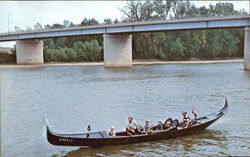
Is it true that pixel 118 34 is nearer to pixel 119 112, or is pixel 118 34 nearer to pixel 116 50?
pixel 116 50

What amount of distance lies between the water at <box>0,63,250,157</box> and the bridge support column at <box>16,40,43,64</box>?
40845 millimetres

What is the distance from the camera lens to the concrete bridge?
53312 mm

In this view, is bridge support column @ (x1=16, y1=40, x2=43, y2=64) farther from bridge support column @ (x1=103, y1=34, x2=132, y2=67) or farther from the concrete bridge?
bridge support column @ (x1=103, y1=34, x2=132, y2=67)

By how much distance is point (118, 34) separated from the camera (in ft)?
228

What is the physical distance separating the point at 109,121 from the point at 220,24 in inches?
1400

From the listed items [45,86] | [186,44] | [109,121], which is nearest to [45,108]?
[109,121]

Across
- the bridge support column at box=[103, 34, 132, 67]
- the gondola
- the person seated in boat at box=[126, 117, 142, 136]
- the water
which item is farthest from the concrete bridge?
the person seated in boat at box=[126, 117, 142, 136]

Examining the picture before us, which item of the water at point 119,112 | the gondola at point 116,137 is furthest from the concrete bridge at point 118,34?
the gondola at point 116,137

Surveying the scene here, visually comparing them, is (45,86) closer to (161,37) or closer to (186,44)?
(161,37)

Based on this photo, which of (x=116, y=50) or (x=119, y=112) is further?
(x=116, y=50)

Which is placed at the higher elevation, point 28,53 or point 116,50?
point 116,50

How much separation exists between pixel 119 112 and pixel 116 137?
7.29 metres

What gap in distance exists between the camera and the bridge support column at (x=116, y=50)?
68.7 m

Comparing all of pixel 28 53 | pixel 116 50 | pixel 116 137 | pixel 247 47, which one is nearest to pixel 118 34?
pixel 116 50
